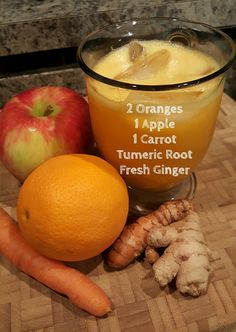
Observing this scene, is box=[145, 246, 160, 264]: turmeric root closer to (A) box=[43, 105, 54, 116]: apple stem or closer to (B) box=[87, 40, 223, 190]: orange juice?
(B) box=[87, 40, 223, 190]: orange juice

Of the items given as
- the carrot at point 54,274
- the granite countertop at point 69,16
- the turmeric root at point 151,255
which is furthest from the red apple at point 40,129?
the granite countertop at point 69,16

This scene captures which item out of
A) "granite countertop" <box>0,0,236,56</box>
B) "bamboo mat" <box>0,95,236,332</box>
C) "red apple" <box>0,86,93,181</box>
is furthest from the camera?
"granite countertop" <box>0,0,236,56</box>

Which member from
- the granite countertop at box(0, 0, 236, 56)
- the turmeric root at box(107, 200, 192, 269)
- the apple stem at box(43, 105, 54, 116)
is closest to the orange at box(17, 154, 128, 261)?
the turmeric root at box(107, 200, 192, 269)

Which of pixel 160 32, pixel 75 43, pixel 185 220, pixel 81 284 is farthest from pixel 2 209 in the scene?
pixel 75 43

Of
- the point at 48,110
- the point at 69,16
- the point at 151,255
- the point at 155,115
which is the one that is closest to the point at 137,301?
the point at 151,255

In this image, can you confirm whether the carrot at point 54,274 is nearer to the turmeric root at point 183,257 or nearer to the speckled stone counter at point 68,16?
the turmeric root at point 183,257

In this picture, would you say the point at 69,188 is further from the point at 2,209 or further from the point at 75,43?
the point at 75,43
